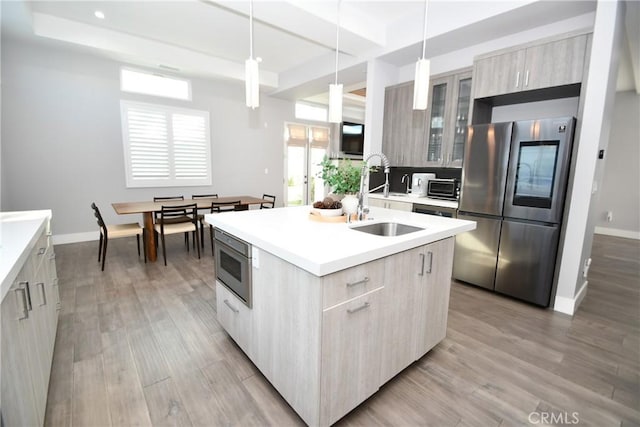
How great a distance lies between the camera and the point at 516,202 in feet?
9.23

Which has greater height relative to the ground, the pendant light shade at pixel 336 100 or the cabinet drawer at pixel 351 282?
the pendant light shade at pixel 336 100

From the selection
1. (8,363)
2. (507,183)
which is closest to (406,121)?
(507,183)

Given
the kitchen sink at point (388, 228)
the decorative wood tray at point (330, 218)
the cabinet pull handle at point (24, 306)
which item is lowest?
the cabinet pull handle at point (24, 306)

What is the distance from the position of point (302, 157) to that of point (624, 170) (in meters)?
7.02

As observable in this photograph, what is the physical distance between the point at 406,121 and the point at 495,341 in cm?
305

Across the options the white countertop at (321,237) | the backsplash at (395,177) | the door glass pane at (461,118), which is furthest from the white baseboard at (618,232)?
the white countertop at (321,237)

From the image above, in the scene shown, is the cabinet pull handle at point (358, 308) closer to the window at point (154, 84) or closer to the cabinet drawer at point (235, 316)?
the cabinet drawer at point (235, 316)

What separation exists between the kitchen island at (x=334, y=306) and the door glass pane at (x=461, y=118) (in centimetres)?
206

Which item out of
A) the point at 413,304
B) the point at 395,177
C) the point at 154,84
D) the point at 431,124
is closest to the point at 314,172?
the point at 395,177

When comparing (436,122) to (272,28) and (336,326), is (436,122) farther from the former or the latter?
(336,326)

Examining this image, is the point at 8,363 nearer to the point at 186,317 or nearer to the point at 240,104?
the point at 186,317

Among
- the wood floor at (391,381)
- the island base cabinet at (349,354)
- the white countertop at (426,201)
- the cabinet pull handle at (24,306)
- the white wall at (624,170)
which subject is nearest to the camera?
the cabinet pull handle at (24,306)

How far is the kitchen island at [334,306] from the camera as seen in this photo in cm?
129

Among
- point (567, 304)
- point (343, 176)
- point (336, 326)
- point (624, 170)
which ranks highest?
point (624, 170)
